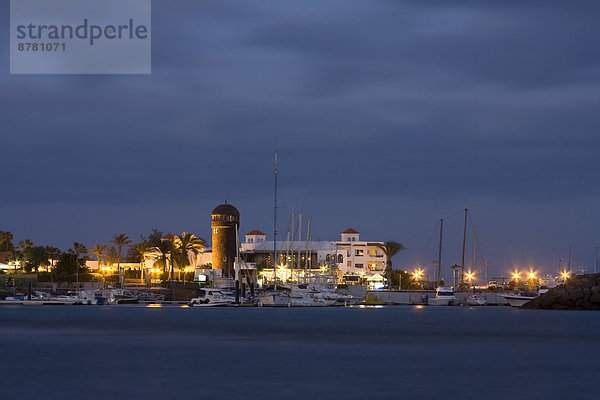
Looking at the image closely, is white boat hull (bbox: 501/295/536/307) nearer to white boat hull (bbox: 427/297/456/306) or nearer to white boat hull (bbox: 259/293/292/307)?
white boat hull (bbox: 427/297/456/306)

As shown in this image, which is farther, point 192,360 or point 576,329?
point 576,329

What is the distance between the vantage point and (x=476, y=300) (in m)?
149

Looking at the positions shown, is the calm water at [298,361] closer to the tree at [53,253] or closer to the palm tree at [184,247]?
the palm tree at [184,247]

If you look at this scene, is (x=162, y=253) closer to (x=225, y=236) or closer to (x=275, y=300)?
(x=225, y=236)

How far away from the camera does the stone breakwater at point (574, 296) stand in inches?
5098

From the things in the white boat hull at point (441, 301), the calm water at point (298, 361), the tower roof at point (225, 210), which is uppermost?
the tower roof at point (225, 210)

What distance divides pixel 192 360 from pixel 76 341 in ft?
57.6

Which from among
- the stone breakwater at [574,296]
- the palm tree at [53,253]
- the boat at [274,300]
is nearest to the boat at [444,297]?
the stone breakwater at [574,296]

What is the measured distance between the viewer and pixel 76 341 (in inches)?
2640

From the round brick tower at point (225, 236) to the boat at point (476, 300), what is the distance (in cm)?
4276

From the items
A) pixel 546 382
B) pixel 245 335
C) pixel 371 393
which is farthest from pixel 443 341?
pixel 371 393

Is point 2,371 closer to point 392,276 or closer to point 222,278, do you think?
point 222,278

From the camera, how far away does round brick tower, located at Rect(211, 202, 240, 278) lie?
556 feet

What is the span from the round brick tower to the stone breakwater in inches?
2160
